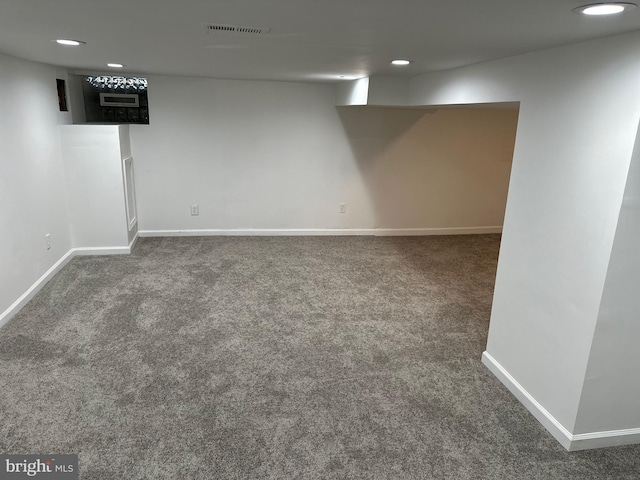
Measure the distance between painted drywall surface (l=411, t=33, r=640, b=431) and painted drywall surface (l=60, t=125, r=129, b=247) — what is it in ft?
11.9

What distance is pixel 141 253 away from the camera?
4.93m

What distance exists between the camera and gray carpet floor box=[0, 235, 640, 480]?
6.98 feet

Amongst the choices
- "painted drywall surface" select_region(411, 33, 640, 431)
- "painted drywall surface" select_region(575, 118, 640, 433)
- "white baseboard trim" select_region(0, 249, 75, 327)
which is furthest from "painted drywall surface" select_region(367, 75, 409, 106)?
"white baseboard trim" select_region(0, 249, 75, 327)

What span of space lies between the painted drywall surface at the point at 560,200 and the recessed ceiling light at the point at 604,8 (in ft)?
1.51

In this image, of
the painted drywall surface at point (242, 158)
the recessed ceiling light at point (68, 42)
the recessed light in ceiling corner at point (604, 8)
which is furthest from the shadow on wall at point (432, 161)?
the recessed light in ceiling corner at point (604, 8)

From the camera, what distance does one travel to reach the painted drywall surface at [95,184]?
14.8 ft

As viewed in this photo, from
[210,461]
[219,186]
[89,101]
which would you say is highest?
[89,101]

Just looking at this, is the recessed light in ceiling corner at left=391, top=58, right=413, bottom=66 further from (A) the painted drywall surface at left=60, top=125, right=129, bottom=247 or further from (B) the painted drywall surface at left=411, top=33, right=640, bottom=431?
(A) the painted drywall surface at left=60, top=125, right=129, bottom=247

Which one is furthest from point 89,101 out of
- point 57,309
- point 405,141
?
point 405,141

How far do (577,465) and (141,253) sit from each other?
4382 millimetres

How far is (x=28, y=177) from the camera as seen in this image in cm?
372

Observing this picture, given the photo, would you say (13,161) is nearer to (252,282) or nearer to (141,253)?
(141,253)

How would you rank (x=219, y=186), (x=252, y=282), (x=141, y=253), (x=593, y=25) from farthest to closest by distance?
(x=219, y=186)
(x=141, y=253)
(x=252, y=282)
(x=593, y=25)

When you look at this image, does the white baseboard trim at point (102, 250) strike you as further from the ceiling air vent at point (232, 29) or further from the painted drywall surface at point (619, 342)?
the painted drywall surface at point (619, 342)
